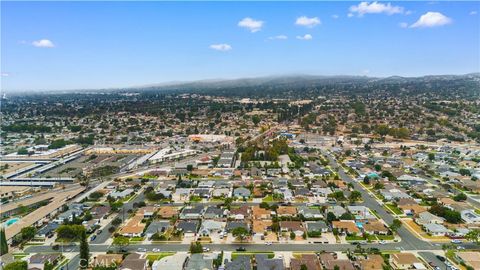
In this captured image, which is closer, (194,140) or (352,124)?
(194,140)

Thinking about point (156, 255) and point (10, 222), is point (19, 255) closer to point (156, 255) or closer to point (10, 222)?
point (10, 222)

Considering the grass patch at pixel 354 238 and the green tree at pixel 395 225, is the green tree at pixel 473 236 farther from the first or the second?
the grass patch at pixel 354 238

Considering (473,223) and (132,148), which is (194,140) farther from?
(473,223)

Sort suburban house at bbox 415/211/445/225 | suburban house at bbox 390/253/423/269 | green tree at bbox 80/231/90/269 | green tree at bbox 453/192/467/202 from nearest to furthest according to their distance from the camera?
suburban house at bbox 390/253/423/269
green tree at bbox 80/231/90/269
suburban house at bbox 415/211/445/225
green tree at bbox 453/192/467/202

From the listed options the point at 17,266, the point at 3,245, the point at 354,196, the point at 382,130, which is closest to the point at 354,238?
the point at 354,196

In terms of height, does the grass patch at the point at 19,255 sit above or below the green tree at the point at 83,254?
below

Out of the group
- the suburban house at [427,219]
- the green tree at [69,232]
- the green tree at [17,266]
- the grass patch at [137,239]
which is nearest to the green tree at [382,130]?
the suburban house at [427,219]

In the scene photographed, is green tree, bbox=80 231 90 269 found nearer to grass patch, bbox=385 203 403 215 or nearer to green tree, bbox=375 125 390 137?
grass patch, bbox=385 203 403 215

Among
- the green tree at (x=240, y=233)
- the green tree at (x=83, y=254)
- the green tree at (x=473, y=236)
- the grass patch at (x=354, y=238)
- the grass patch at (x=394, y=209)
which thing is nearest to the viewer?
the green tree at (x=83, y=254)

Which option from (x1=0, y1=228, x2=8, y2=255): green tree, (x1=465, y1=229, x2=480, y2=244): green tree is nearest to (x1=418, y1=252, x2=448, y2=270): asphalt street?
(x1=465, y1=229, x2=480, y2=244): green tree

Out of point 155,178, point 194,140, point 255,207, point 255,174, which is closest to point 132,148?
point 194,140

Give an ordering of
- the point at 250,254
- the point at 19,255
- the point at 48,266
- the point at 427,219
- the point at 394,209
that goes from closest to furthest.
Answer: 1. the point at 48,266
2. the point at 250,254
3. the point at 19,255
4. the point at 427,219
5. the point at 394,209
